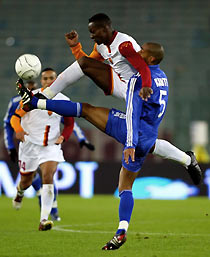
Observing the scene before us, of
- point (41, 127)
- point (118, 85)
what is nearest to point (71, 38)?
point (118, 85)

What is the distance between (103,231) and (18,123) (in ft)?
6.03

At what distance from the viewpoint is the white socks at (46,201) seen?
670 centimetres

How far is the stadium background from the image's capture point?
17.1m

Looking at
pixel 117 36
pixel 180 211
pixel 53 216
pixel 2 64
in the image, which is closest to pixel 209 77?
pixel 2 64

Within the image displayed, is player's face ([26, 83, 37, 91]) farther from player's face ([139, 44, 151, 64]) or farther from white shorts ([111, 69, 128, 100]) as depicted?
player's face ([139, 44, 151, 64])

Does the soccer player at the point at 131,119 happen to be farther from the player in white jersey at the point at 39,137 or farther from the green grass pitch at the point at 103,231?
the player in white jersey at the point at 39,137

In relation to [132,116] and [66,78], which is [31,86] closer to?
[66,78]

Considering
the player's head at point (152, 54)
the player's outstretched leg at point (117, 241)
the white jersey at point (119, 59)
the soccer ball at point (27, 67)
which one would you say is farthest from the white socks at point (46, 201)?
the player's head at point (152, 54)

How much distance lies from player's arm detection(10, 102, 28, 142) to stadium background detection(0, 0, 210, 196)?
323 inches

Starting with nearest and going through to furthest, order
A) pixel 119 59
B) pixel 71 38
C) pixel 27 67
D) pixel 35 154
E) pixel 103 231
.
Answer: pixel 119 59
pixel 27 67
pixel 71 38
pixel 103 231
pixel 35 154

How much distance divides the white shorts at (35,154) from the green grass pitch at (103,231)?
0.72 m

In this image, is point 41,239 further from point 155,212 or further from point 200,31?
point 200,31

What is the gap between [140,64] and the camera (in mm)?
5113

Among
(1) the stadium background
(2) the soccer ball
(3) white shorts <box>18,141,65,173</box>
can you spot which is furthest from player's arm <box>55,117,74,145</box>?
(1) the stadium background
